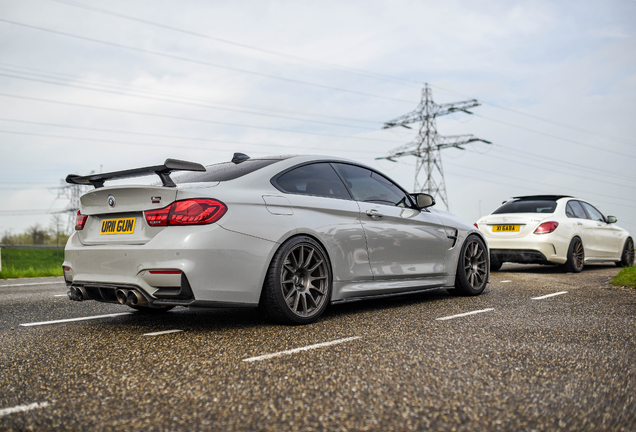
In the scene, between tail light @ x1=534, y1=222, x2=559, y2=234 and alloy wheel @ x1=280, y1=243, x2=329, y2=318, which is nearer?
alloy wheel @ x1=280, y1=243, x2=329, y2=318

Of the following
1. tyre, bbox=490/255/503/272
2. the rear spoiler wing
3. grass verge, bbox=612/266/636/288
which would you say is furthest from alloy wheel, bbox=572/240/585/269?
the rear spoiler wing

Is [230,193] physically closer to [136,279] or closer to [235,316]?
[136,279]

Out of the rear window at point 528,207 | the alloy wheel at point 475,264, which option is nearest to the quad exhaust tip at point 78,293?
the alloy wheel at point 475,264

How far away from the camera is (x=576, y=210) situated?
10789 mm

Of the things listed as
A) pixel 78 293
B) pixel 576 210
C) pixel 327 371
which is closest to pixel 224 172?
pixel 78 293

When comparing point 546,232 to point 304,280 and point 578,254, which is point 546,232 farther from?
point 304,280

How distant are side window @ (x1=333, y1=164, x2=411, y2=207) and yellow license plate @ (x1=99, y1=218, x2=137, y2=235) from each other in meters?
2.05

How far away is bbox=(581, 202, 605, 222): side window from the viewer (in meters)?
11.3

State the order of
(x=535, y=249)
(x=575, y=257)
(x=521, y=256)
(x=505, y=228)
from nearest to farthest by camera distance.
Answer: (x=535, y=249) < (x=521, y=256) < (x=505, y=228) < (x=575, y=257)

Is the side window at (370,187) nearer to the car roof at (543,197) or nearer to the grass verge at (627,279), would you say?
the grass verge at (627,279)

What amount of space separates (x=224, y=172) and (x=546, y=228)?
712 centimetres

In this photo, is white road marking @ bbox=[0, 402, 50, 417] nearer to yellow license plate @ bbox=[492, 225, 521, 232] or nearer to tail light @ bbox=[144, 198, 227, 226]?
tail light @ bbox=[144, 198, 227, 226]

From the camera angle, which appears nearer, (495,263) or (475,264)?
(475,264)

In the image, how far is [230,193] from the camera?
4.09 meters
